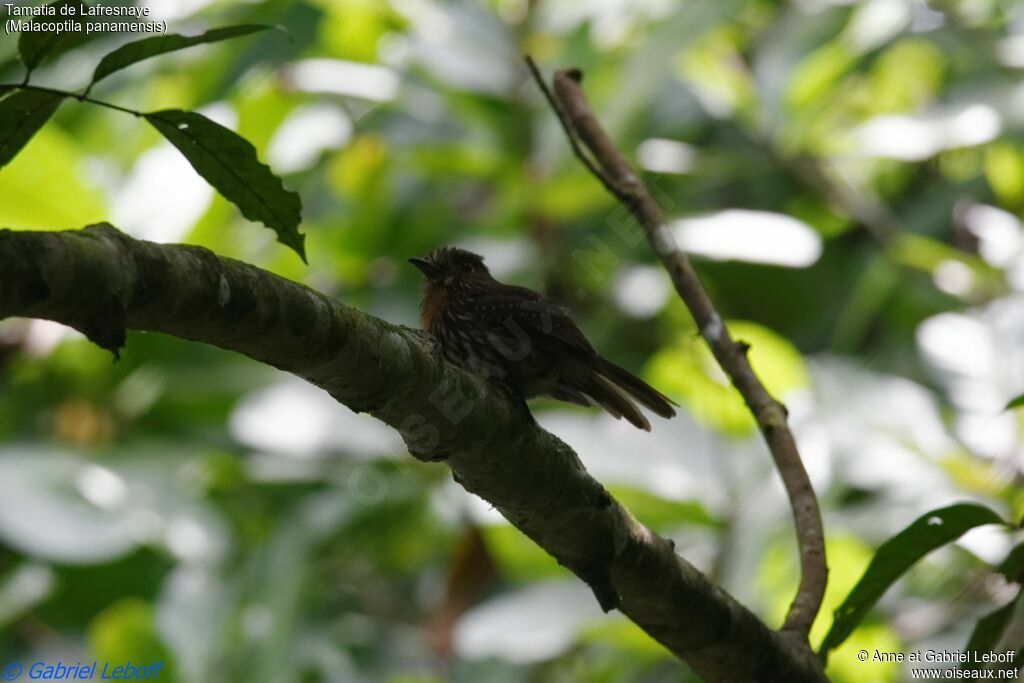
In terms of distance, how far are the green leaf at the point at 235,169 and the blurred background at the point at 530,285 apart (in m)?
2.25

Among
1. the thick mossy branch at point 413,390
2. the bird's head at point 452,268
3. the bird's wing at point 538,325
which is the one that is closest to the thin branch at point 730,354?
the thick mossy branch at point 413,390

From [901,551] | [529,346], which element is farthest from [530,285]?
[901,551]

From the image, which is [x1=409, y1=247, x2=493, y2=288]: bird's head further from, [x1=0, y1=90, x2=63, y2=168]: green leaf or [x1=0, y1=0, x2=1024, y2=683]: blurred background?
[x1=0, y1=90, x2=63, y2=168]: green leaf

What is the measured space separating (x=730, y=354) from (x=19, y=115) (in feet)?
4.75

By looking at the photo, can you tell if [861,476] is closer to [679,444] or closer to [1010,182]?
[679,444]

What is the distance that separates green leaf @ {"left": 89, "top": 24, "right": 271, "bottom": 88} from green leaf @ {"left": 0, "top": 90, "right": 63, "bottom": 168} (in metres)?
0.07

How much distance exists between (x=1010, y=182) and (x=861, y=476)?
6.16 ft

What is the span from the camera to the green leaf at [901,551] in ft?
6.77

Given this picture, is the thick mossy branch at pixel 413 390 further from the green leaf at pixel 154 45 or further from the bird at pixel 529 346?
the bird at pixel 529 346

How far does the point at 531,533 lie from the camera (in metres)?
2.08

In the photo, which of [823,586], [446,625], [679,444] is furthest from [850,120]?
[823,586]

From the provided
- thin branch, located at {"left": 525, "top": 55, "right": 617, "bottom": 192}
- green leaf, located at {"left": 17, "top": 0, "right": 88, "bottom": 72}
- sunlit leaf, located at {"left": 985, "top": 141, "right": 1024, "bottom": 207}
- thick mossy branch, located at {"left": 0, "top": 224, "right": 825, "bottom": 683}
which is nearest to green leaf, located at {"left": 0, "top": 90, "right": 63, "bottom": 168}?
green leaf, located at {"left": 17, "top": 0, "right": 88, "bottom": 72}

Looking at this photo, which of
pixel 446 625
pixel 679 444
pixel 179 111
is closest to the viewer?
pixel 179 111

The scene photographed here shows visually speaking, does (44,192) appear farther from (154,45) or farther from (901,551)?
(901,551)
